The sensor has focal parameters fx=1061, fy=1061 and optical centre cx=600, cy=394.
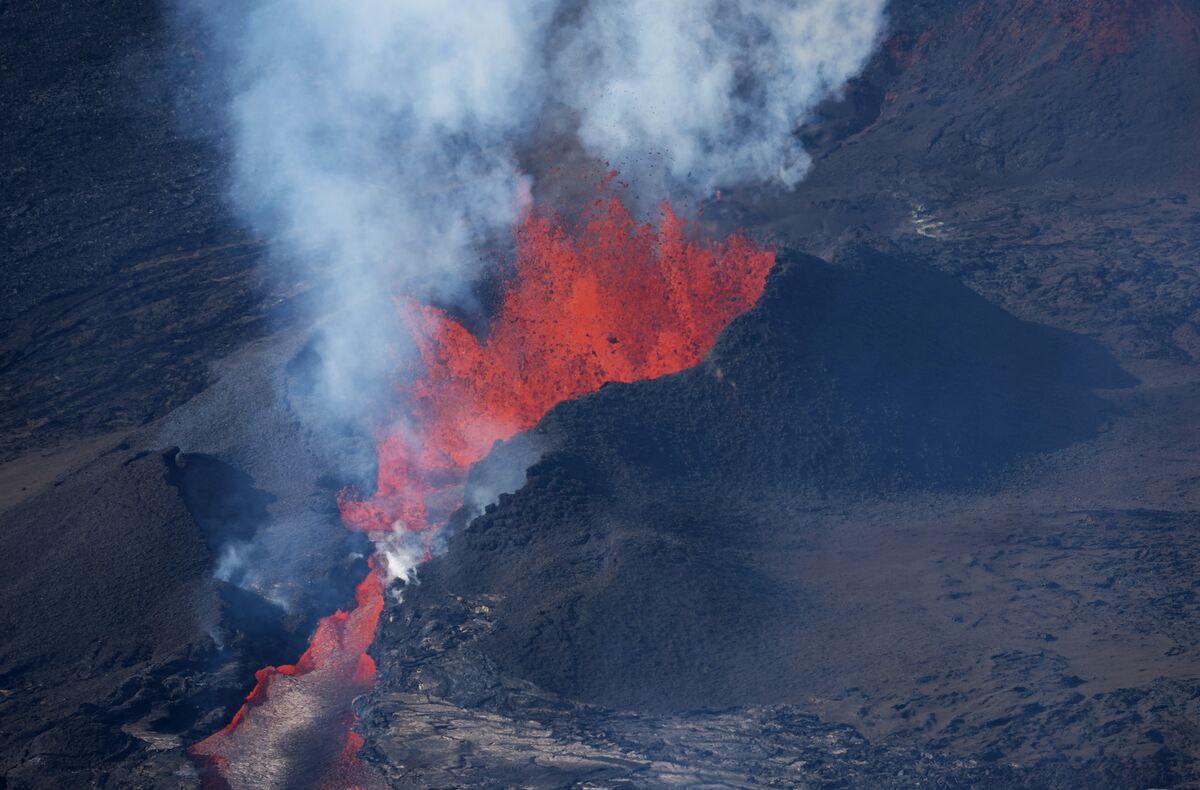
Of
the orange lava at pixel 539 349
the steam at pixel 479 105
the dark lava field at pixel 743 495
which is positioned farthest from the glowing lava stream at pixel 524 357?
the steam at pixel 479 105

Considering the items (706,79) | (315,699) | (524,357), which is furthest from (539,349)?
(706,79)

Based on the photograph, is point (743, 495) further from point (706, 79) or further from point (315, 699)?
point (706, 79)

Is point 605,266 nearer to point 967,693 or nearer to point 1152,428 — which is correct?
point 1152,428

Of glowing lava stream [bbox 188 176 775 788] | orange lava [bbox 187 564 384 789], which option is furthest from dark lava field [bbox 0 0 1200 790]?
glowing lava stream [bbox 188 176 775 788]

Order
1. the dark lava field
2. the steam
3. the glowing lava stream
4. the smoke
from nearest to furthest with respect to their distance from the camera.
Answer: the dark lava field, the glowing lava stream, the steam, the smoke

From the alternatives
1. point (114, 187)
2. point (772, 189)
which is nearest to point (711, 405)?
point (772, 189)

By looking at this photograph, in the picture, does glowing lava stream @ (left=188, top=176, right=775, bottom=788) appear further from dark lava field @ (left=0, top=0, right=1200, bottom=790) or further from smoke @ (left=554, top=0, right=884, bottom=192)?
smoke @ (left=554, top=0, right=884, bottom=192)
